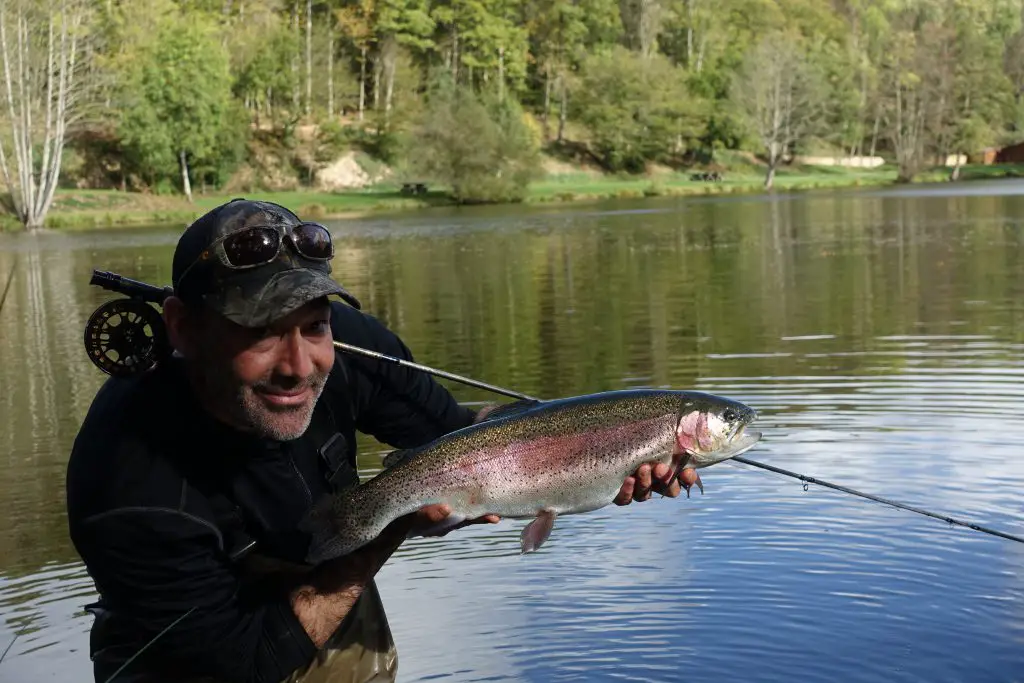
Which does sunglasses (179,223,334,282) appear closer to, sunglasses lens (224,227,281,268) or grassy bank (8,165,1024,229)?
sunglasses lens (224,227,281,268)

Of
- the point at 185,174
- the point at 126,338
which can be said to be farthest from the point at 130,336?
the point at 185,174

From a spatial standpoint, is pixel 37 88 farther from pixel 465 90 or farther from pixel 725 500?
pixel 725 500

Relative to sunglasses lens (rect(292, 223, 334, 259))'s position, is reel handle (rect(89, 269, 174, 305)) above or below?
below

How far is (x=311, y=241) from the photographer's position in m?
3.94

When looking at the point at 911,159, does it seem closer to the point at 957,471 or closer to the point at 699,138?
the point at 699,138

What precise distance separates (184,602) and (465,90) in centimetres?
8346

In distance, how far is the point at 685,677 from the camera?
631 centimetres

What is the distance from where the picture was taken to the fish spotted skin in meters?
4.27

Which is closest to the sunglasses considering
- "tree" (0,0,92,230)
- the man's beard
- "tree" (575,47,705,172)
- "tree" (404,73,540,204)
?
the man's beard

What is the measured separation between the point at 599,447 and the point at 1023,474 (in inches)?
235

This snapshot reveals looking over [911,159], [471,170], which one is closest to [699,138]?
[911,159]

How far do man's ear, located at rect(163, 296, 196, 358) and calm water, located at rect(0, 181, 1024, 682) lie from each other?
300 centimetres

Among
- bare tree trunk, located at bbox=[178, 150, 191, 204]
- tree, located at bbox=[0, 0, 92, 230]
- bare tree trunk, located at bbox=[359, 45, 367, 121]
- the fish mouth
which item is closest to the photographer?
the fish mouth

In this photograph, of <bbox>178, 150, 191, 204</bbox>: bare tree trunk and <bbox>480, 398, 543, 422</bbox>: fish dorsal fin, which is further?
<bbox>178, 150, 191, 204</bbox>: bare tree trunk
